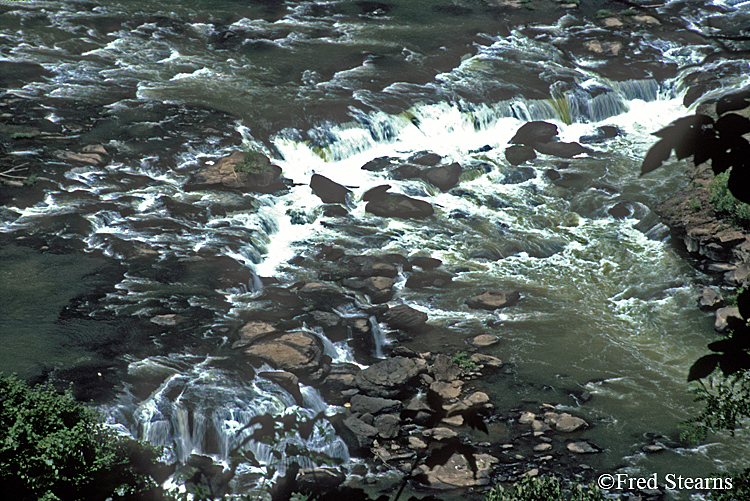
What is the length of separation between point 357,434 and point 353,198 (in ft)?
29.7

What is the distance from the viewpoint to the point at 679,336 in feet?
43.2

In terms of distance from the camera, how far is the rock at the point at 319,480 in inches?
373

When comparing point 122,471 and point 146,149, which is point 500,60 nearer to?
point 146,149

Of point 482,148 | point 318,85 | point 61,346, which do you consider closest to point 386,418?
point 61,346

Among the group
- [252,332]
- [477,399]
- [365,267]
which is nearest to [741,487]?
[477,399]

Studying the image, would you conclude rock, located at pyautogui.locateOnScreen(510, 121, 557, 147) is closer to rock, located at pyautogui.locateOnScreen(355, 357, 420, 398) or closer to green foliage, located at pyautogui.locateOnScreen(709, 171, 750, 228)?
green foliage, located at pyautogui.locateOnScreen(709, 171, 750, 228)

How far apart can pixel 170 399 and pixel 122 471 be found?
219 cm

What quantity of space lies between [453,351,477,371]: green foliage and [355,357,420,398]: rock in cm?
86

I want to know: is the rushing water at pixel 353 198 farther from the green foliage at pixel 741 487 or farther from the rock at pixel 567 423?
the green foliage at pixel 741 487

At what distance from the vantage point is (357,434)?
10586 millimetres

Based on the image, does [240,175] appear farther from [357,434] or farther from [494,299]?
[357,434]

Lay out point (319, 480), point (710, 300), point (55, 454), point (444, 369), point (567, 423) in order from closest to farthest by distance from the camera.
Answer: point (55, 454)
point (319, 480)
point (567, 423)
point (444, 369)
point (710, 300)

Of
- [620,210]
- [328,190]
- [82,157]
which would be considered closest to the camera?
[82,157]

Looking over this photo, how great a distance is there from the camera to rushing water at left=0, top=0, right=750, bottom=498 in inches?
446
